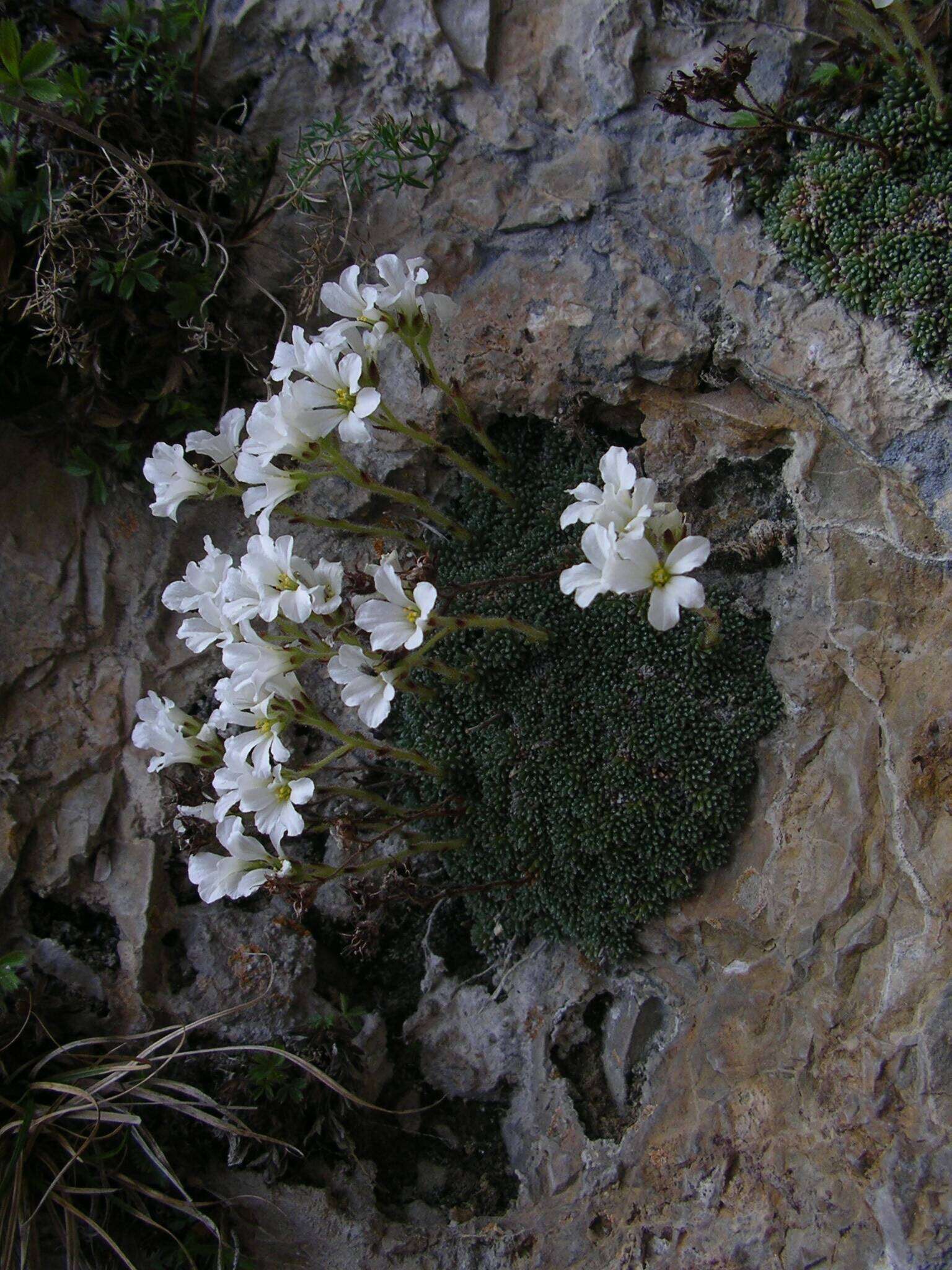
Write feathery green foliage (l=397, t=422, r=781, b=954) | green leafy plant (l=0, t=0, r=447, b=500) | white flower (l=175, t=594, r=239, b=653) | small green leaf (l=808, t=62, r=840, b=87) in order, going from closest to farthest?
small green leaf (l=808, t=62, r=840, b=87) < white flower (l=175, t=594, r=239, b=653) < feathery green foliage (l=397, t=422, r=781, b=954) < green leafy plant (l=0, t=0, r=447, b=500)

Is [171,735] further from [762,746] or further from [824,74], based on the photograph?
[824,74]

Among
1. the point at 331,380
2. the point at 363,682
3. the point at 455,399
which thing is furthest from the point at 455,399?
the point at 363,682

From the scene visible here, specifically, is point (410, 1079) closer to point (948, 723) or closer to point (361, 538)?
point (361, 538)

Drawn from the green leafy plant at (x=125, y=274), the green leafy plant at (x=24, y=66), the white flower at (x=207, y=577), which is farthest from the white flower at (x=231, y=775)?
the green leafy plant at (x=24, y=66)

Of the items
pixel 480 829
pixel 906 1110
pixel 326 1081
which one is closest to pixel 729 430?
pixel 480 829

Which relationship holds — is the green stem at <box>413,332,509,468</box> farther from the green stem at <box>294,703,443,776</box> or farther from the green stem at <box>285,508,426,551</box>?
the green stem at <box>294,703,443,776</box>

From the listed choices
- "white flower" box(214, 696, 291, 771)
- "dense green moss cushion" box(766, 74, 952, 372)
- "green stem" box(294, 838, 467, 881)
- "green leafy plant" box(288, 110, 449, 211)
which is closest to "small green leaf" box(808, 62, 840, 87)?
"dense green moss cushion" box(766, 74, 952, 372)
